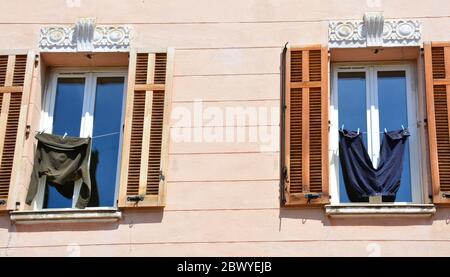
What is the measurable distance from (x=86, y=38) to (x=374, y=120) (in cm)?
417

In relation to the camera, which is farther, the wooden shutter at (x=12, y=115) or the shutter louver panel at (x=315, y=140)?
the wooden shutter at (x=12, y=115)

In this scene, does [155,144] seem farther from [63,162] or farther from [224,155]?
[63,162]

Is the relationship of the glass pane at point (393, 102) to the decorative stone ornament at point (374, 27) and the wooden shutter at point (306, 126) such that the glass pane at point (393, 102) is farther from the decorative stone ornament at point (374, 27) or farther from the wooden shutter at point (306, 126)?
the wooden shutter at point (306, 126)

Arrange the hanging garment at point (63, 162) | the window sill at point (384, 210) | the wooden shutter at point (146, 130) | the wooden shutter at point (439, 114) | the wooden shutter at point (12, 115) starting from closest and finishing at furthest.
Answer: the window sill at point (384, 210), the wooden shutter at point (439, 114), the wooden shutter at point (146, 130), the wooden shutter at point (12, 115), the hanging garment at point (63, 162)

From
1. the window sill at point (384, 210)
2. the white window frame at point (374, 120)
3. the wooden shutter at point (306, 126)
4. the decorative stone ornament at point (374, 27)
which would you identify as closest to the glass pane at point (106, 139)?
the wooden shutter at point (306, 126)

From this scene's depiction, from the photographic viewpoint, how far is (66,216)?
12.4 metres

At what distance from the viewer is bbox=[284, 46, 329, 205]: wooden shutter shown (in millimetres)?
12359

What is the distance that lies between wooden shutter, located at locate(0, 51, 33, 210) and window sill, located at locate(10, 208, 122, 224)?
0.20m

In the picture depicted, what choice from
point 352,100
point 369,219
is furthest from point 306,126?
point 369,219

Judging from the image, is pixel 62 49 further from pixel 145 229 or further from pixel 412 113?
pixel 412 113

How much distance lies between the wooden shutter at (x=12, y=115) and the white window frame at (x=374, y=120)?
419 centimetres

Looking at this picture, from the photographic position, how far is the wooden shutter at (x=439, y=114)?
12195 mm

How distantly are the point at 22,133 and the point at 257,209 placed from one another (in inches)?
132
